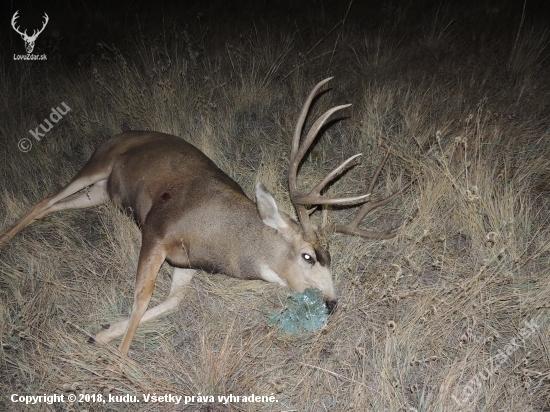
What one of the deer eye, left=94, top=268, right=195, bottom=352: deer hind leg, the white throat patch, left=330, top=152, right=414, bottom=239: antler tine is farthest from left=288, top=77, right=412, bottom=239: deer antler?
left=94, top=268, right=195, bottom=352: deer hind leg

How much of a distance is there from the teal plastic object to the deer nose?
5 centimetres

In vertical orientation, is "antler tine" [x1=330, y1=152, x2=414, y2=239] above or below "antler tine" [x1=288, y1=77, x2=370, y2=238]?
below

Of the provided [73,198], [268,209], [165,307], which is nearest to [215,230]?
[268,209]

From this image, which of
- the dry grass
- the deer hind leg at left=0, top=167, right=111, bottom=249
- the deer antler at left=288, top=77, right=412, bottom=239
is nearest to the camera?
the dry grass

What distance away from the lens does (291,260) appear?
134 inches

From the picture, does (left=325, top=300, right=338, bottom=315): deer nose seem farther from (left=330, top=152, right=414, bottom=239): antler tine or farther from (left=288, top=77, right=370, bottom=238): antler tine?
(left=330, top=152, right=414, bottom=239): antler tine

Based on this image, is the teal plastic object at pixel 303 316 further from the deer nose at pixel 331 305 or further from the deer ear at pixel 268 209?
the deer ear at pixel 268 209

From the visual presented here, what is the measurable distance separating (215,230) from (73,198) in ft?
5.64

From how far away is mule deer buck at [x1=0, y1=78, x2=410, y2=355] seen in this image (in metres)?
3.32

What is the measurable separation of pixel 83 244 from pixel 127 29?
4918 millimetres

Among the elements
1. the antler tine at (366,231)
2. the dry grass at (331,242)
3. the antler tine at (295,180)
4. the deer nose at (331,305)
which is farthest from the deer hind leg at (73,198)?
the deer nose at (331,305)

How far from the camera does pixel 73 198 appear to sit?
177 inches

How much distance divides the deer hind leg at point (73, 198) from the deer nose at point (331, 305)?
2.35m

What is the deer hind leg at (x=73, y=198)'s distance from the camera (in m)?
4.24
